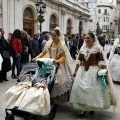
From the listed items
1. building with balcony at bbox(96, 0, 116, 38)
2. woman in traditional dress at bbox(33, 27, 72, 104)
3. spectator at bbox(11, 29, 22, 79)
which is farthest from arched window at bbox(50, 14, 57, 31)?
building with balcony at bbox(96, 0, 116, 38)

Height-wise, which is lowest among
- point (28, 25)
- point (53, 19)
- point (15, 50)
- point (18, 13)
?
point (15, 50)

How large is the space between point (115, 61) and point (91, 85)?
4002 millimetres

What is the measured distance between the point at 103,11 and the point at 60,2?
65.3m

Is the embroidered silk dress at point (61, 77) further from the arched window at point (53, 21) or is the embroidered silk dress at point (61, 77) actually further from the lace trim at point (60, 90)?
the arched window at point (53, 21)

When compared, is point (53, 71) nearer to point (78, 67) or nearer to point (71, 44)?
point (78, 67)

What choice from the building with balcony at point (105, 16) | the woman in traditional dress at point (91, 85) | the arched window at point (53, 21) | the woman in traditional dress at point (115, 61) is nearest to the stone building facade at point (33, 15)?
the arched window at point (53, 21)

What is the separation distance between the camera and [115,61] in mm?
8391

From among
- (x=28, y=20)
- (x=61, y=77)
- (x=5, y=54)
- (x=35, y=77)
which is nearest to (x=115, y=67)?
(x=5, y=54)

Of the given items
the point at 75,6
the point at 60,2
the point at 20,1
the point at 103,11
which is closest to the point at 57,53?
the point at 20,1

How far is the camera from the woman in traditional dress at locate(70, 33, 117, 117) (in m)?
4.56

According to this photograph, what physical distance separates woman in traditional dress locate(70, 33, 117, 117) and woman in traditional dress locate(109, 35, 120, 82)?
141 inches

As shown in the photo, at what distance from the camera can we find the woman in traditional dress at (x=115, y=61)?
8234 millimetres

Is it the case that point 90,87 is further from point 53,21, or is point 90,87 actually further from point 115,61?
point 53,21

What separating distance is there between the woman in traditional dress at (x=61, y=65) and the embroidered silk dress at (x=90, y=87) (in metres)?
0.21
